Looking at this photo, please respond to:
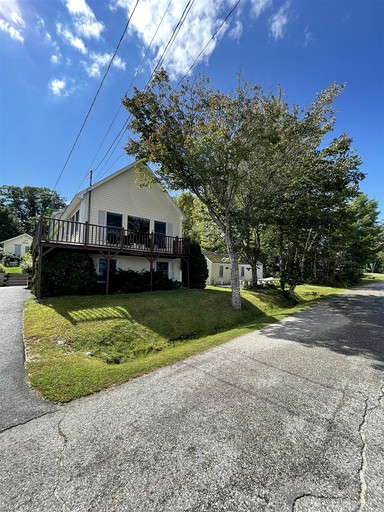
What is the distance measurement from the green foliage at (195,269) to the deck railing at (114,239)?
2.48 ft

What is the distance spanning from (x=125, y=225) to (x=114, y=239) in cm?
119

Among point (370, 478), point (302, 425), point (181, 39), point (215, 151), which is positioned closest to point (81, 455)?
point (302, 425)

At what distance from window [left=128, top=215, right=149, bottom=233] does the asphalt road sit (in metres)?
11.4

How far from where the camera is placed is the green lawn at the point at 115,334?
4312mm

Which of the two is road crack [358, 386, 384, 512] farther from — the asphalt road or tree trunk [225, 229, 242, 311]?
tree trunk [225, 229, 242, 311]

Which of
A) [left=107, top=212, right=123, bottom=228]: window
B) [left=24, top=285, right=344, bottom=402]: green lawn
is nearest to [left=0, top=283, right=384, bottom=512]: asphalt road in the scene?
[left=24, top=285, right=344, bottom=402]: green lawn

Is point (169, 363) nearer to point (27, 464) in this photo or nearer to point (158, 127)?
point (27, 464)

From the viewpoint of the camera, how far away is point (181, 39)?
6121mm

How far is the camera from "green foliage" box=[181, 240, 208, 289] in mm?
15727

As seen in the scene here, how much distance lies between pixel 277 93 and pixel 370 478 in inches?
519

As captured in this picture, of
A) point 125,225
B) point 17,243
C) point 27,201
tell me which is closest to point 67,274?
point 125,225

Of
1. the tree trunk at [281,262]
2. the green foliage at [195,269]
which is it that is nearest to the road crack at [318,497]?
the green foliage at [195,269]

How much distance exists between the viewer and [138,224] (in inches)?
590

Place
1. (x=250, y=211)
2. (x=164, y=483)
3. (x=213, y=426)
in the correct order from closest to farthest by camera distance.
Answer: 1. (x=164, y=483)
2. (x=213, y=426)
3. (x=250, y=211)
